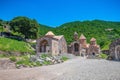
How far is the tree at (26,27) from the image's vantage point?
2707 inches

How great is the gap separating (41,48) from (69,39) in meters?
51.4

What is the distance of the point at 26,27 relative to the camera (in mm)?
68750

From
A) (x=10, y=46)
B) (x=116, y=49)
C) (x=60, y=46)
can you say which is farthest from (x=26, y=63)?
(x=60, y=46)

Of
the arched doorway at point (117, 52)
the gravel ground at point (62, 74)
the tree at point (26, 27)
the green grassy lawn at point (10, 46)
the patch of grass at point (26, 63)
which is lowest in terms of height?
the gravel ground at point (62, 74)

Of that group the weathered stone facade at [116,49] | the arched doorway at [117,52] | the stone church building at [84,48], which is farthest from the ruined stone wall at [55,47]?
the arched doorway at [117,52]

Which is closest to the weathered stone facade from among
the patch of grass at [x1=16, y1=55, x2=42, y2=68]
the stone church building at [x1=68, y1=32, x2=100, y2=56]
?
the patch of grass at [x1=16, y1=55, x2=42, y2=68]

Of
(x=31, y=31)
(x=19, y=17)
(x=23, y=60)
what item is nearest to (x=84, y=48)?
(x=31, y=31)

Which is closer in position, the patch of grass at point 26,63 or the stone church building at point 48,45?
the patch of grass at point 26,63

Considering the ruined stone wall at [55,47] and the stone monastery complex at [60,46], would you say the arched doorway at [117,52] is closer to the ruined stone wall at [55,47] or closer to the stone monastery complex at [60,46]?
the stone monastery complex at [60,46]

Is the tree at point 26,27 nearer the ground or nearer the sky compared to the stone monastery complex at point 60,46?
nearer the sky

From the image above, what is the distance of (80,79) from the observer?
1622 cm

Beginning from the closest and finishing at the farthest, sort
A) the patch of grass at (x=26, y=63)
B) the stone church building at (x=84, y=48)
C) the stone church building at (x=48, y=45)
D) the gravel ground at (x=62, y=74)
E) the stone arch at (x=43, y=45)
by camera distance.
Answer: the gravel ground at (x=62, y=74) → the patch of grass at (x=26, y=63) → the stone church building at (x=48, y=45) → the stone arch at (x=43, y=45) → the stone church building at (x=84, y=48)

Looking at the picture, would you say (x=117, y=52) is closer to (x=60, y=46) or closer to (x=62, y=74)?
(x=60, y=46)

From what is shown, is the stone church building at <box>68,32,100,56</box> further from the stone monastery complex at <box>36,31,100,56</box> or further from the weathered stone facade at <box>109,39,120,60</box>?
the weathered stone facade at <box>109,39,120,60</box>
